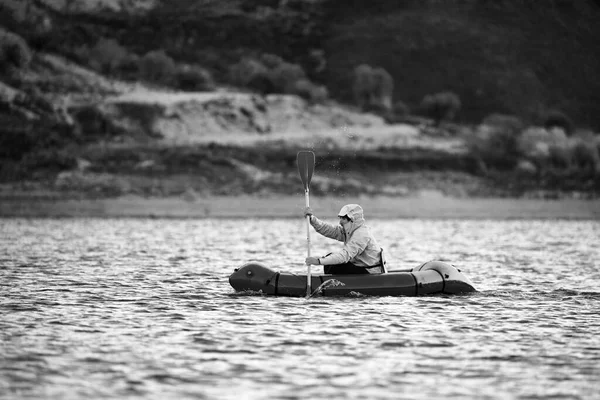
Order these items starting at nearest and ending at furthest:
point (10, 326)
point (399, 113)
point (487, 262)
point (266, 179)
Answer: point (10, 326), point (487, 262), point (266, 179), point (399, 113)

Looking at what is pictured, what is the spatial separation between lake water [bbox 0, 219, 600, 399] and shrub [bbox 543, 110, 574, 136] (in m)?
167

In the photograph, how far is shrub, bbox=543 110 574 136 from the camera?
191 m

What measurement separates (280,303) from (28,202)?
12124cm

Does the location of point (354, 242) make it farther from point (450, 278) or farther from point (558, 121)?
point (558, 121)

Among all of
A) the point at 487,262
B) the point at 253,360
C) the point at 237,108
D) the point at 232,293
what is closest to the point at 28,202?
the point at 237,108

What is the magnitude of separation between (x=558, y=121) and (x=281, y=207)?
80215 millimetres

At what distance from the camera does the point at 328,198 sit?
14825 centimetres

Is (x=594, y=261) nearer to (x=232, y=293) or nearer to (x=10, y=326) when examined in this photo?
(x=232, y=293)

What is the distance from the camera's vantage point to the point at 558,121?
627 feet

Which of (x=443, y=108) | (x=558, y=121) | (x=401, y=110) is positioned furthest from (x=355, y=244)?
(x=443, y=108)

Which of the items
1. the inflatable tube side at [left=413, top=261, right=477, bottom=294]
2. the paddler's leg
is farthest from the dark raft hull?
the paddler's leg

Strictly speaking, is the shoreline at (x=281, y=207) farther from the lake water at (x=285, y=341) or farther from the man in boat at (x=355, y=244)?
the man in boat at (x=355, y=244)

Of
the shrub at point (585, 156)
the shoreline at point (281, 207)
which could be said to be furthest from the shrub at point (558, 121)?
the shoreline at point (281, 207)

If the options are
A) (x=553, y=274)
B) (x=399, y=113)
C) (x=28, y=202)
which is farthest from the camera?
(x=399, y=113)
